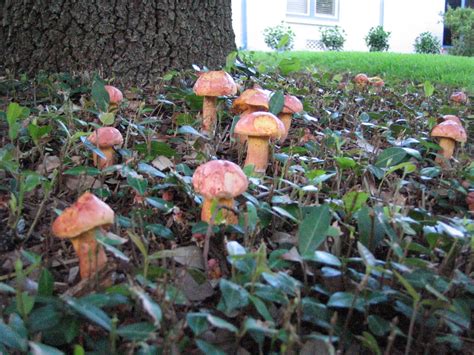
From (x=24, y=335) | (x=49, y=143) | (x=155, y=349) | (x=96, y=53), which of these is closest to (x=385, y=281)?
(x=155, y=349)

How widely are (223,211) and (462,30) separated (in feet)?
50.2

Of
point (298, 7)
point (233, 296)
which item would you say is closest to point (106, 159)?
point (233, 296)

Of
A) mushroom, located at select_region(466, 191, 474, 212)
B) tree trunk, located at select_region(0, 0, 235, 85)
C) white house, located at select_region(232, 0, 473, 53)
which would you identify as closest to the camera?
mushroom, located at select_region(466, 191, 474, 212)

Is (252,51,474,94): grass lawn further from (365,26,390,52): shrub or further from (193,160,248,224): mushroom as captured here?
(365,26,390,52): shrub

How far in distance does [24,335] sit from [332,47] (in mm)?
16549

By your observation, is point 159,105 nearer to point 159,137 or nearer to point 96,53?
point 159,137

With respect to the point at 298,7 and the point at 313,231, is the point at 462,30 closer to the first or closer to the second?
the point at 298,7

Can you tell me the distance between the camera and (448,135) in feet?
7.82

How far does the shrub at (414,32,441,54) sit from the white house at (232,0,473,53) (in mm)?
645

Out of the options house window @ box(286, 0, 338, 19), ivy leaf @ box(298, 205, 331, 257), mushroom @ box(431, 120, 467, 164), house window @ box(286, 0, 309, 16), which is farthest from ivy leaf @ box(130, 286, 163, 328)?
house window @ box(286, 0, 309, 16)

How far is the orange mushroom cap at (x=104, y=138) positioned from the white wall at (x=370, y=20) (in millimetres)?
14879

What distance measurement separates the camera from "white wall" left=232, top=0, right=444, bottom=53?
674 inches

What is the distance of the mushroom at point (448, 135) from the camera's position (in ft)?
7.82

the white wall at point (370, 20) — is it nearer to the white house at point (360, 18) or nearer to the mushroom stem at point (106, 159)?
the white house at point (360, 18)
